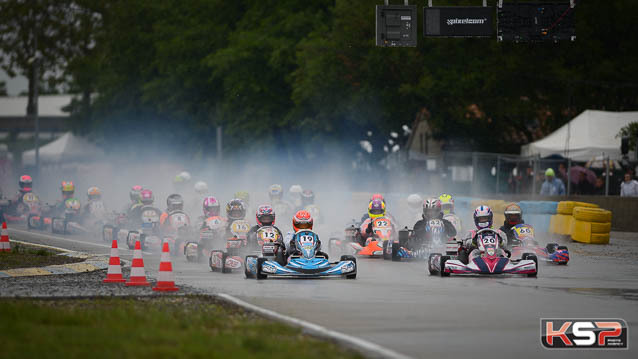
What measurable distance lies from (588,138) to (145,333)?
3029 centimetres

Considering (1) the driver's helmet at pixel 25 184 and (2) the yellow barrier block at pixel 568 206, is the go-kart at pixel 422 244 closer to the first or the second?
(2) the yellow barrier block at pixel 568 206

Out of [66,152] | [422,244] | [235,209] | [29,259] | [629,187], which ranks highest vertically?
[66,152]

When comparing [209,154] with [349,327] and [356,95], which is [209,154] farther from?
[349,327]

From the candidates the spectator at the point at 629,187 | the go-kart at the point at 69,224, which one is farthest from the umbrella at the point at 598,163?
the go-kart at the point at 69,224

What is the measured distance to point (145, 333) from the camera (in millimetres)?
10703

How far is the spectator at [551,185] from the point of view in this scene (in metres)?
34.3

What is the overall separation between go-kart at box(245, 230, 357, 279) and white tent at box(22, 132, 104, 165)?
202ft

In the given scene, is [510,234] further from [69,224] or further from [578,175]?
[69,224]

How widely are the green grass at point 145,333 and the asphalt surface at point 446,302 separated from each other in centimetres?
87

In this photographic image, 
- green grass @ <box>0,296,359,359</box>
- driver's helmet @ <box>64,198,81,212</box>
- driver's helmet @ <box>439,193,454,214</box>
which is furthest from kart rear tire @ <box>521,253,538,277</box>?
driver's helmet @ <box>64,198,81,212</box>

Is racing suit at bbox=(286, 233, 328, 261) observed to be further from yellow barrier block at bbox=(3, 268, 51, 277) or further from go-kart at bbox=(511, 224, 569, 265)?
go-kart at bbox=(511, 224, 569, 265)

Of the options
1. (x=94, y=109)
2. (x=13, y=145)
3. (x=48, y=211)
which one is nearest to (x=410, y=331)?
(x=48, y=211)

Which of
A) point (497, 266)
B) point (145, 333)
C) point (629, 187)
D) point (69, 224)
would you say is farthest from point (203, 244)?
point (629, 187)

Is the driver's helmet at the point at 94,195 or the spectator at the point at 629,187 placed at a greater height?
the spectator at the point at 629,187
